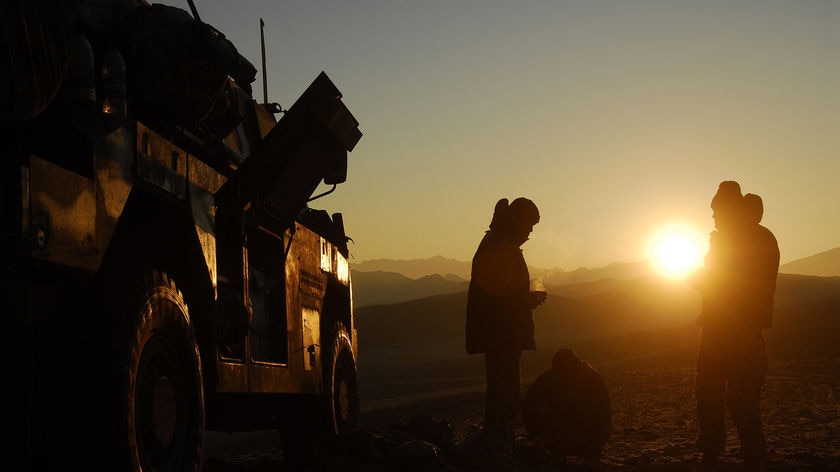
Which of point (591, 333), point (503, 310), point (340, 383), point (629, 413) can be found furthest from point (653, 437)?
point (591, 333)

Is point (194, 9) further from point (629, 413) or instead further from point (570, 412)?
point (629, 413)

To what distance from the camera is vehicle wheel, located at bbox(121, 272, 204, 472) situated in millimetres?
4531

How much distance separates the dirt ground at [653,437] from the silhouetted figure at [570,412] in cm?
18

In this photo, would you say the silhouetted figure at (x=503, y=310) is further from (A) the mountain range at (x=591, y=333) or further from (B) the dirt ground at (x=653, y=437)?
(A) the mountain range at (x=591, y=333)

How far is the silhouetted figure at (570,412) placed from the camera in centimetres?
765

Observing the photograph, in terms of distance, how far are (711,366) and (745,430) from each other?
0.62 metres

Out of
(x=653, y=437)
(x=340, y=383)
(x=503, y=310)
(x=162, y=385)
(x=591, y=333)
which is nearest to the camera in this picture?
(x=162, y=385)

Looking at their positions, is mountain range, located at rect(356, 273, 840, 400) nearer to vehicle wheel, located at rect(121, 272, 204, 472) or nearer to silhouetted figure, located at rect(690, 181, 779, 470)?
silhouetted figure, located at rect(690, 181, 779, 470)

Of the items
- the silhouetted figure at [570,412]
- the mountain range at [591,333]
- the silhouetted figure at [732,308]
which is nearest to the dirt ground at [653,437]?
the silhouetted figure at [570,412]

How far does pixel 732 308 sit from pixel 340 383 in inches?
139

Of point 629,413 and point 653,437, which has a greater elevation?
point 629,413

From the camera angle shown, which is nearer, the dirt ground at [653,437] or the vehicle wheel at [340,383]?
the dirt ground at [653,437]

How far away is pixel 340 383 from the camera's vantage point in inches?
374

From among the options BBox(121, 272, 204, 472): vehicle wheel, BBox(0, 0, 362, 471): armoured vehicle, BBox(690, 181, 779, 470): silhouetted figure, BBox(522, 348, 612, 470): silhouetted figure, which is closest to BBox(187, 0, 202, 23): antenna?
BBox(0, 0, 362, 471): armoured vehicle
